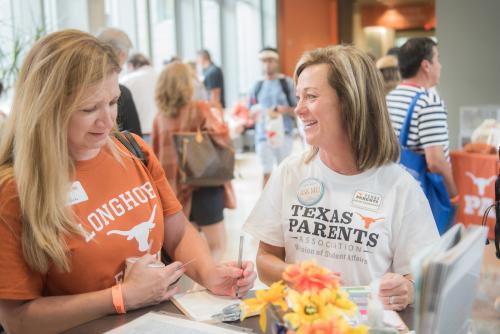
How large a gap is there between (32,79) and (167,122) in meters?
2.47

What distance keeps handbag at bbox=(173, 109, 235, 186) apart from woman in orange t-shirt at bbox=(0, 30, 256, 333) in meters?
2.13

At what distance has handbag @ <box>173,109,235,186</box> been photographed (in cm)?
384

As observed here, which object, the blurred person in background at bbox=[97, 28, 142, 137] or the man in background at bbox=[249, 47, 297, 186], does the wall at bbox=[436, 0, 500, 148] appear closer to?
the man in background at bbox=[249, 47, 297, 186]

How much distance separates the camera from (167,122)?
398cm

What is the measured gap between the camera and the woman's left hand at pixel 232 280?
165cm

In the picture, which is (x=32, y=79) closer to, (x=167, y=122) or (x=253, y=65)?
(x=167, y=122)

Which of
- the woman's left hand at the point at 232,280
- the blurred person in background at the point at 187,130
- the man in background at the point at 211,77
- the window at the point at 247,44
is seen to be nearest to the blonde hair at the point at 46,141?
the woman's left hand at the point at 232,280

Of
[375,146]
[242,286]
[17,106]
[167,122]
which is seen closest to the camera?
[17,106]

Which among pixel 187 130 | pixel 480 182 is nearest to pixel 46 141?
pixel 187 130

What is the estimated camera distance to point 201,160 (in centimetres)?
386

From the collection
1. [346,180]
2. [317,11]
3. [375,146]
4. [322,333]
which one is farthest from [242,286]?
[317,11]

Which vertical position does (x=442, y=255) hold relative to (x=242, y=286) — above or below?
above

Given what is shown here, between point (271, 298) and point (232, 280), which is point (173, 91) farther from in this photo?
point (271, 298)

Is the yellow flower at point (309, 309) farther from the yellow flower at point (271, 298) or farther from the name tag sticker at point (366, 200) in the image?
→ the name tag sticker at point (366, 200)
